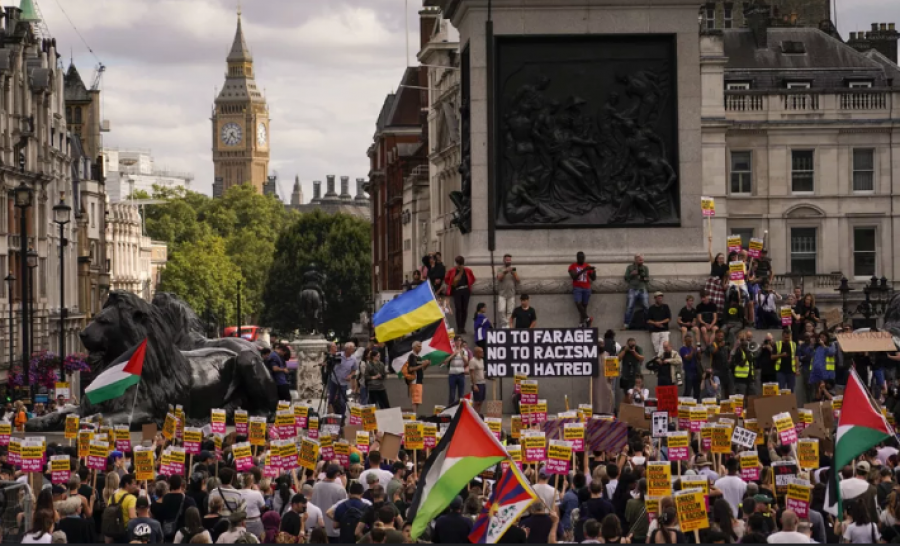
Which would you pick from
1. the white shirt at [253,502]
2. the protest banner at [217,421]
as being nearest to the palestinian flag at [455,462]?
the white shirt at [253,502]

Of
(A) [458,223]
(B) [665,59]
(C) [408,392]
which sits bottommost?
(C) [408,392]

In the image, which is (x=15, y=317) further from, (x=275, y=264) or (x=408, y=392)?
(x=275, y=264)

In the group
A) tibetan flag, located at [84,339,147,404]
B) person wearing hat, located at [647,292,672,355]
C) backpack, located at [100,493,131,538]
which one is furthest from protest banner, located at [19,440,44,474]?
person wearing hat, located at [647,292,672,355]

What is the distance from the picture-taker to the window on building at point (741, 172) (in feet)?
254

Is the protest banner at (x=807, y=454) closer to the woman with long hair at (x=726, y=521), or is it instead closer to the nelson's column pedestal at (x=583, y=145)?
A: the woman with long hair at (x=726, y=521)

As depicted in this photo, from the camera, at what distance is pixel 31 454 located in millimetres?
22906

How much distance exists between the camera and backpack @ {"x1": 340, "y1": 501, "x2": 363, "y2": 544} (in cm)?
1947

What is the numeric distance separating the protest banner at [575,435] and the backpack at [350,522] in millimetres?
3962

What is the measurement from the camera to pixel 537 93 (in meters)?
35.2

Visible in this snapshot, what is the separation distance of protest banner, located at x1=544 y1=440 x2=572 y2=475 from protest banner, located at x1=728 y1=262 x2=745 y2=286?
47.6 feet

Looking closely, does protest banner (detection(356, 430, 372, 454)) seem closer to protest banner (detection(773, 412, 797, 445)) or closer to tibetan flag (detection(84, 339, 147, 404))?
protest banner (detection(773, 412, 797, 445))

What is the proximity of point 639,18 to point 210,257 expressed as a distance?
149m

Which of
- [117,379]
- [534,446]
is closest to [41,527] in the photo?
[534,446]

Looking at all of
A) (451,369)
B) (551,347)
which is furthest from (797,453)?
(451,369)
